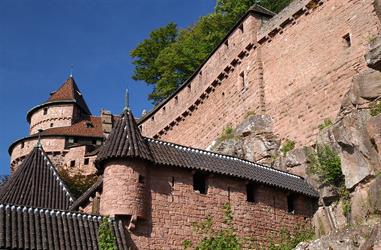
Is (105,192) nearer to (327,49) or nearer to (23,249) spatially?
(23,249)

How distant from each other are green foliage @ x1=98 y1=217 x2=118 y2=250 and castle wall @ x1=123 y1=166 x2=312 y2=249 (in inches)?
30.9

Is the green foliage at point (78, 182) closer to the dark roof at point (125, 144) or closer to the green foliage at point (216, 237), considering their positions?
the dark roof at point (125, 144)

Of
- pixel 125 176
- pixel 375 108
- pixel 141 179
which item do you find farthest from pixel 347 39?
pixel 125 176

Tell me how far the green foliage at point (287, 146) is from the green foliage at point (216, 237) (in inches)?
233

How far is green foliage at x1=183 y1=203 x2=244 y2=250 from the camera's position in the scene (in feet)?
55.4

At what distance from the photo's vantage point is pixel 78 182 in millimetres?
38969

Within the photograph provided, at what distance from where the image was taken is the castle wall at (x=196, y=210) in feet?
53.1

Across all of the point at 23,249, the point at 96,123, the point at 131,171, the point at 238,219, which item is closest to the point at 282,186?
the point at 238,219

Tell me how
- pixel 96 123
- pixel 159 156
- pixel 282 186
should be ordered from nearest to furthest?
1. pixel 159 156
2. pixel 282 186
3. pixel 96 123

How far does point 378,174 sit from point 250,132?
951 centimetres

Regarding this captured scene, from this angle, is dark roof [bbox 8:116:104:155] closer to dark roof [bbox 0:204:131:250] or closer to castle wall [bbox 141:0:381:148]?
castle wall [bbox 141:0:381:148]

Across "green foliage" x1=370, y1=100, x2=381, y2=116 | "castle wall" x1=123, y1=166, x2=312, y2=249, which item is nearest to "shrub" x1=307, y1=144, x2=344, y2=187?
"castle wall" x1=123, y1=166, x2=312, y2=249

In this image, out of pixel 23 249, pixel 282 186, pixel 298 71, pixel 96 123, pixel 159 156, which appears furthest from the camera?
pixel 96 123

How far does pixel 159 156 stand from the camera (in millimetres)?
17094
